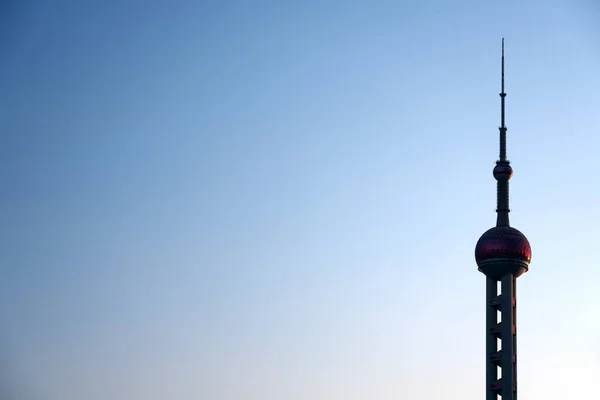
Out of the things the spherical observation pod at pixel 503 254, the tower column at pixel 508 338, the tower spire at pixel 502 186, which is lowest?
the tower column at pixel 508 338

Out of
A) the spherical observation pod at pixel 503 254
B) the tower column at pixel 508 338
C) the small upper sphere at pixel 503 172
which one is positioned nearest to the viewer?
the tower column at pixel 508 338

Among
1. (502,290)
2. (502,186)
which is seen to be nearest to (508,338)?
(502,290)

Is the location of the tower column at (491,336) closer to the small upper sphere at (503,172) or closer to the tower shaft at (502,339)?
the tower shaft at (502,339)

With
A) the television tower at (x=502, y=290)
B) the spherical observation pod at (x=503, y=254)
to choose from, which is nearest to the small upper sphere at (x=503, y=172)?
the television tower at (x=502, y=290)

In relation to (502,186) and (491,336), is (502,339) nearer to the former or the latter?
(491,336)

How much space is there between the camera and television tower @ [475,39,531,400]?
159625 mm

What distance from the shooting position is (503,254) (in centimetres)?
16512

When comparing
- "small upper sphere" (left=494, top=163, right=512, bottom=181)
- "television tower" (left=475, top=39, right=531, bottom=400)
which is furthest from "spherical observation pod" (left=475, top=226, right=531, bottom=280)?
"small upper sphere" (left=494, top=163, right=512, bottom=181)

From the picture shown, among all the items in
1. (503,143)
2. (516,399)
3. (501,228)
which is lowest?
(516,399)

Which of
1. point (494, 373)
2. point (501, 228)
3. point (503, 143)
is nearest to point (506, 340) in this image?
point (494, 373)

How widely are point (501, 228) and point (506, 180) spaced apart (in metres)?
8.72

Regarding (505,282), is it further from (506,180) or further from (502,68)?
(502,68)

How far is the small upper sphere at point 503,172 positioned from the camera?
172 metres

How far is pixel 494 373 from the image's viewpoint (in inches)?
6368
